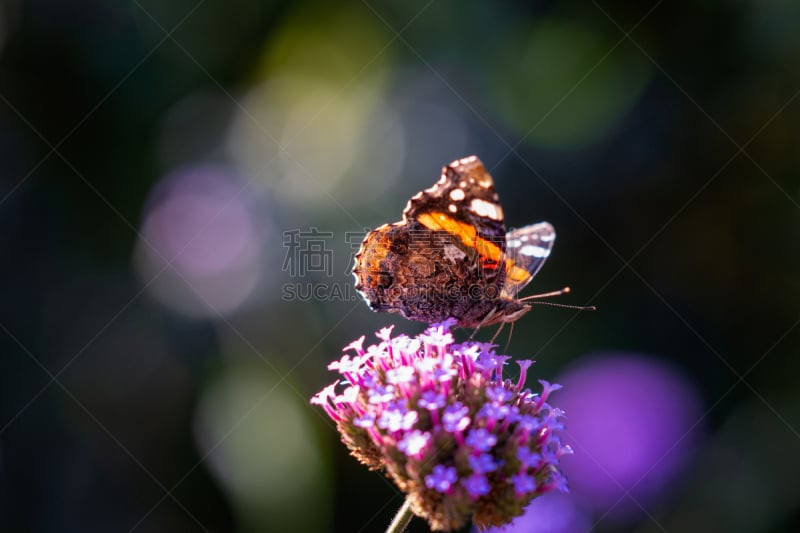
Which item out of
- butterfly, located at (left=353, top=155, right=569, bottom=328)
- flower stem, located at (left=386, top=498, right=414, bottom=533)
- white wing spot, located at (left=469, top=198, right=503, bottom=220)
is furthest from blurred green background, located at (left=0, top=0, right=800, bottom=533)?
flower stem, located at (left=386, top=498, right=414, bottom=533)

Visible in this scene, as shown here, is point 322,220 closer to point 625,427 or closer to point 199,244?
point 199,244

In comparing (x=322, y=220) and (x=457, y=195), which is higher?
(x=457, y=195)

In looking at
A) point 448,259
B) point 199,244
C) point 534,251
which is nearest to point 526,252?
point 534,251

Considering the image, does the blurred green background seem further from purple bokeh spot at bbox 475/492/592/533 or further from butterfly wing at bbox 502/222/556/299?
butterfly wing at bbox 502/222/556/299

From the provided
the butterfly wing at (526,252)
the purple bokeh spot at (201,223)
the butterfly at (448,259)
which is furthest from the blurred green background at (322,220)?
the butterfly at (448,259)

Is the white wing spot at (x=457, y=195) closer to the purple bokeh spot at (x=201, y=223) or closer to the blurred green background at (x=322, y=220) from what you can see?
the blurred green background at (x=322, y=220)
